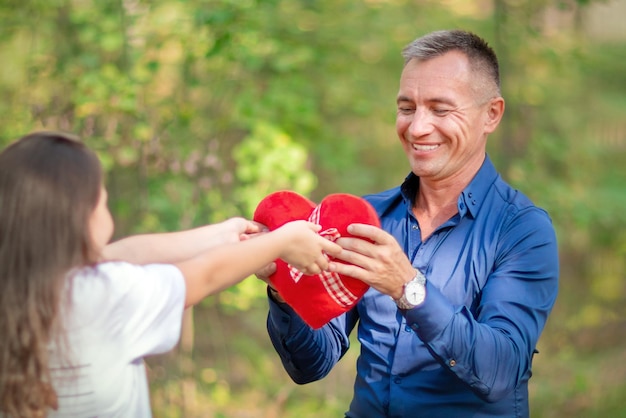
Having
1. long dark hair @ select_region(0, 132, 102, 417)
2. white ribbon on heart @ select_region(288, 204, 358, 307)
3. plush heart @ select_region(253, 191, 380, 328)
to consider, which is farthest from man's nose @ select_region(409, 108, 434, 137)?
long dark hair @ select_region(0, 132, 102, 417)

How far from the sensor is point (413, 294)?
7.10 feet

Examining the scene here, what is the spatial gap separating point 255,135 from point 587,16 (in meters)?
4.31

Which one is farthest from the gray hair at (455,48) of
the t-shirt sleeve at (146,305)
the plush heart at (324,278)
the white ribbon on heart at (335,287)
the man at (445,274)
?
the t-shirt sleeve at (146,305)

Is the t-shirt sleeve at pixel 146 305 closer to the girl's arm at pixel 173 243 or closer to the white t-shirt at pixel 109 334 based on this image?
the white t-shirt at pixel 109 334

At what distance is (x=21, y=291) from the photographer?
1.81m

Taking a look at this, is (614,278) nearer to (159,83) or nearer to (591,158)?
(591,158)

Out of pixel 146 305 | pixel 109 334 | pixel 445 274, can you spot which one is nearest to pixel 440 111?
pixel 445 274

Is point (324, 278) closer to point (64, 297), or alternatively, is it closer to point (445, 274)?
point (445, 274)

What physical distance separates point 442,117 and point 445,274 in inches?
20.8

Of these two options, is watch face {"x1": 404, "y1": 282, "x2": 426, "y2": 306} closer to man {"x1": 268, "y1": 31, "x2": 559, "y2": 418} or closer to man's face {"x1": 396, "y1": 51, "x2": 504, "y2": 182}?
man {"x1": 268, "y1": 31, "x2": 559, "y2": 418}

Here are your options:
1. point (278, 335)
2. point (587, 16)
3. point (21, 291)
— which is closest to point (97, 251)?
point (21, 291)

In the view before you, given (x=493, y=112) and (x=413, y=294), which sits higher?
(x=493, y=112)

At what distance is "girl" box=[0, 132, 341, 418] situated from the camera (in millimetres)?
1787

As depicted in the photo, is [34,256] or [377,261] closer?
[34,256]
